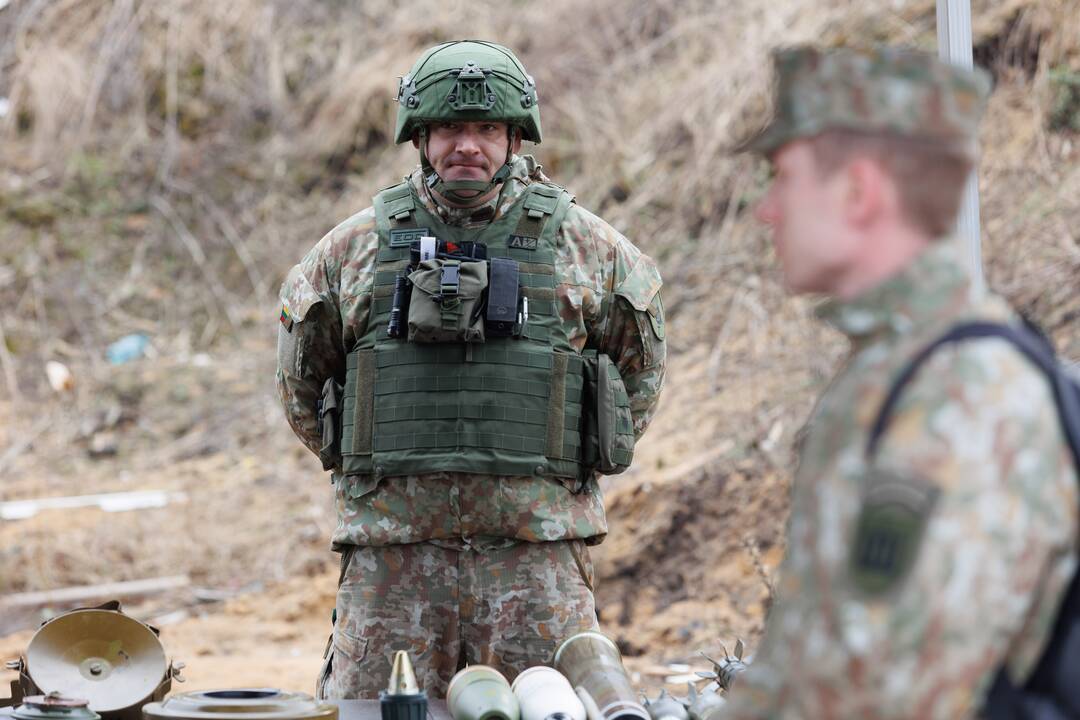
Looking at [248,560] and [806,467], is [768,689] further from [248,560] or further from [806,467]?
[248,560]

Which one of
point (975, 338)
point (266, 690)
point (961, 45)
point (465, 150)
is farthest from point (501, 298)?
point (975, 338)

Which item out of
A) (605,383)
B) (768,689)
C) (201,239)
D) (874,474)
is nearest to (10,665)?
(605,383)

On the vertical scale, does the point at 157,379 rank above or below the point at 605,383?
above

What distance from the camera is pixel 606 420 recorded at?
13.3ft

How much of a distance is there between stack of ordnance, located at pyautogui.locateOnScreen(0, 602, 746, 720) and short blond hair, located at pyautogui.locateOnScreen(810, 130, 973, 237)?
4.11 feet

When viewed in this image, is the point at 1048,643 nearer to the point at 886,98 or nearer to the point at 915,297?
the point at 915,297

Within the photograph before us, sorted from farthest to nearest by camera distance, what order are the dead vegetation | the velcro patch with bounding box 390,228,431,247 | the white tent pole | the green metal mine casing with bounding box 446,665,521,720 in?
1. the dead vegetation
2. the velcro patch with bounding box 390,228,431,247
3. the white tent pole
4. the green metal mine casing with bounding box 446,665,521,720

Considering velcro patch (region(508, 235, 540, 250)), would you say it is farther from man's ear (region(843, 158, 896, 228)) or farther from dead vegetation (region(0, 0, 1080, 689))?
dead vegetation (region(0, 0, 1080, 689))

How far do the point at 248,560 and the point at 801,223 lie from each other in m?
7.95

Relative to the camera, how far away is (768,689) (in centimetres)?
181

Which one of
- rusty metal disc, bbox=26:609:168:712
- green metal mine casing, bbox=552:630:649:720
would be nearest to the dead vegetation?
green metal mine casing, bbox=552:630:649:720

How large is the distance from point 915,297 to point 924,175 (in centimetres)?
14

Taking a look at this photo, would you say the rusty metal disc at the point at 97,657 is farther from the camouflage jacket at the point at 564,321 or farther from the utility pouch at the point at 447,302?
the utility pouch at the point at 447,302

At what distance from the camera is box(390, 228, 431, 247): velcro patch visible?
4.10m
